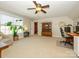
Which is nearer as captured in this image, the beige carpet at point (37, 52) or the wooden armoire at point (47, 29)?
the beige carpet at point (37, 52)

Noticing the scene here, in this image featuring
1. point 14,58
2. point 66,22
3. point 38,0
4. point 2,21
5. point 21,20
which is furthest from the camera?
point 66,22

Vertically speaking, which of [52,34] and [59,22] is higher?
[59,22]

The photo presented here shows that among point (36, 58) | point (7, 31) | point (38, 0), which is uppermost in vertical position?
point (38, 0)

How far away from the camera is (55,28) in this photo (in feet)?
40.1

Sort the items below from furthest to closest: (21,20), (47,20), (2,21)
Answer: (47,20)
(21,20)
(2,21)

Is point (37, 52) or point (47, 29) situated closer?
point (37, 52)

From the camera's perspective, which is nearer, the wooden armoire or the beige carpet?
the beige carpet

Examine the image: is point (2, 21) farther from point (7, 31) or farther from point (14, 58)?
point (14, 58)

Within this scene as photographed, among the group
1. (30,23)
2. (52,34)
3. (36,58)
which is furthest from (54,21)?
(36,58)

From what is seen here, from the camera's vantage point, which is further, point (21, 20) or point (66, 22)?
point (66, 22)

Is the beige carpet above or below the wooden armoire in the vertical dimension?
below

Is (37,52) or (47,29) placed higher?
(47,29)

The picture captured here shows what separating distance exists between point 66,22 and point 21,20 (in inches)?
186

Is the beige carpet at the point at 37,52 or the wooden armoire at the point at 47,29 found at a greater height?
the wooden armoire at the point at 47,29
